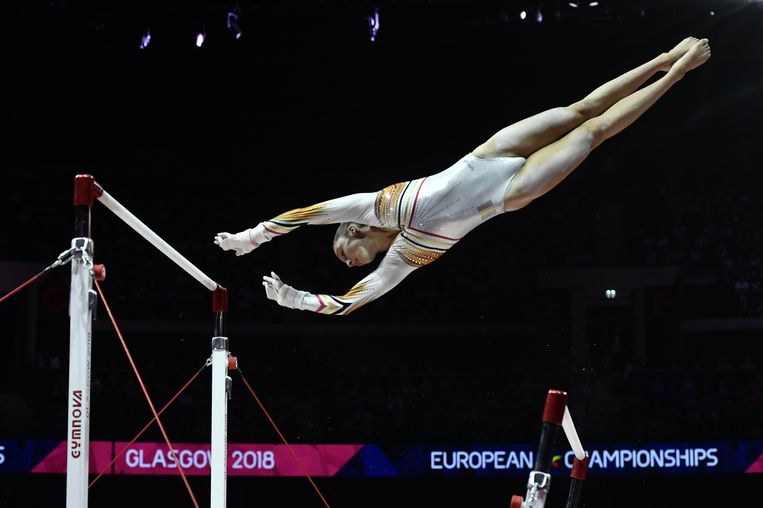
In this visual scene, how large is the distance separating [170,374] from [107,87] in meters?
3.74

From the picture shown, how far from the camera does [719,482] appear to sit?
9.88 m

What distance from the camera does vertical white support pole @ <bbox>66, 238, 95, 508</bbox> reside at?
3.26m

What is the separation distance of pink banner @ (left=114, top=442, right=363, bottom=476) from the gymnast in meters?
5.79

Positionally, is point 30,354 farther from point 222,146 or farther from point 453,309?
point 453,309

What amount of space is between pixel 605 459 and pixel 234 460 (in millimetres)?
4146

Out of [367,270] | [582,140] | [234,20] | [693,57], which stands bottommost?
[582,140]

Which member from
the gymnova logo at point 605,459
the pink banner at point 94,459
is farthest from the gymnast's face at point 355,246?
the pink banner at point 94,459

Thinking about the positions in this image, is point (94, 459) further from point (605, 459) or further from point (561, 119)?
point (561, 119)

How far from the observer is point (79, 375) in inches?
130

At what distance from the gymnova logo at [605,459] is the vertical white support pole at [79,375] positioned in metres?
7.07

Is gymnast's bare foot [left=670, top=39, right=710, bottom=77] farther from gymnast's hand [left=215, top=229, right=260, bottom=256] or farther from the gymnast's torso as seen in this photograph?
gymnast's hand [left=215, top=229, right=260, bottom=256]

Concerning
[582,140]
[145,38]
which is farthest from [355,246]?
[145,38]

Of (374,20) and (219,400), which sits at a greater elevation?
(374,20)

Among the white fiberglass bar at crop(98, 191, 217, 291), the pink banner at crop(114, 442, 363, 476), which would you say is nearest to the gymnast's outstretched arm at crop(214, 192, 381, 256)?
the white fiberglass bar at crop(98, 191, 217, 291)
